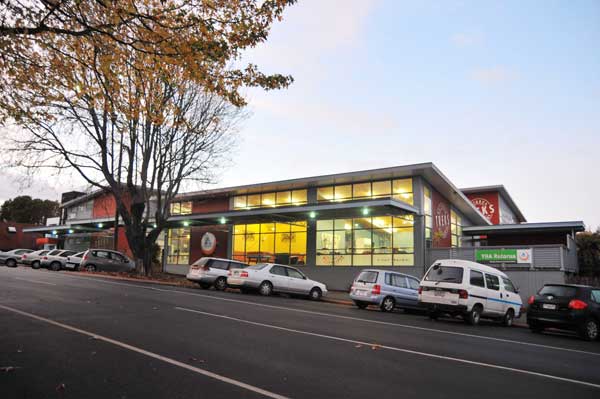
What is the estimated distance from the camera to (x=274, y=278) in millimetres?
19781

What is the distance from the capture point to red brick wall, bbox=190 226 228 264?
1344 inches

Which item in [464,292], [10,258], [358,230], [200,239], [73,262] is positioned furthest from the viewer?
[10,258]

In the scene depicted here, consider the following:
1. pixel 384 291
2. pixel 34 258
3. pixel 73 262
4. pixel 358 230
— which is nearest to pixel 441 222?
pixel 358 230

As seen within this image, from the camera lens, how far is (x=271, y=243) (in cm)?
3134

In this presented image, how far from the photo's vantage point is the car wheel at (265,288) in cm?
1944

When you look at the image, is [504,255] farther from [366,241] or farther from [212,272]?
[212,272]

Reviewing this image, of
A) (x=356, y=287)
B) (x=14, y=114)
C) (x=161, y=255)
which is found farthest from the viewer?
(x=161, y=255)

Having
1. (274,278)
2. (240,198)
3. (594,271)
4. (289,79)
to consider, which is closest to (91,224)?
(240,198)

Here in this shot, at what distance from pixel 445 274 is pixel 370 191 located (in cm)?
1399

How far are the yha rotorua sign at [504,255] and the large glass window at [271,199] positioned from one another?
40.1ft

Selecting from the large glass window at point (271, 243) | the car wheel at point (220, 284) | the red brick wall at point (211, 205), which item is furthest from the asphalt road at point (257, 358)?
the red brick wall at point (211, 205)

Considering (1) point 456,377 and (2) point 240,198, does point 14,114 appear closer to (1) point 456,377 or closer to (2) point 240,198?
(1) point 456,377

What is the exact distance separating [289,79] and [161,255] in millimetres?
34932

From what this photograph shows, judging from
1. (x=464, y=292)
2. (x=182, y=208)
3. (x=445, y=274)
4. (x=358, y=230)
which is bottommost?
(x=464, y=292)
